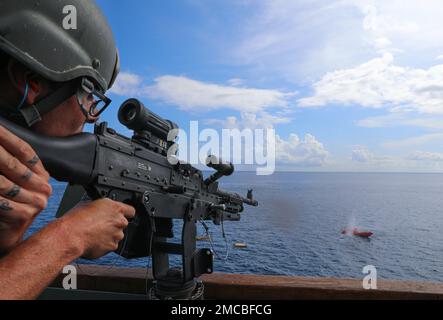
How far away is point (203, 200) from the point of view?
16.1 feet

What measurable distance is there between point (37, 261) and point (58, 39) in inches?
57.7

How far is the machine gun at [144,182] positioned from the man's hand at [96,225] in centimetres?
41

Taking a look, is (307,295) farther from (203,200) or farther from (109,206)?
(109,206)

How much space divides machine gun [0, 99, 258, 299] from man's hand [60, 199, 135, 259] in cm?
41

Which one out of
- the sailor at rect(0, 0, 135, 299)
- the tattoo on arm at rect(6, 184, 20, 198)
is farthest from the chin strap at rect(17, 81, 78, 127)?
the tattoo on arm at rect(6, 184, 20, 198)

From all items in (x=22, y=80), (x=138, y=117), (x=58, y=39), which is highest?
(x=58, y=39)

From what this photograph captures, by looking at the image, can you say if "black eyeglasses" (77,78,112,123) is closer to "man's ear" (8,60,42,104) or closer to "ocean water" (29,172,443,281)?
"man's ear" (8,60,42,104)

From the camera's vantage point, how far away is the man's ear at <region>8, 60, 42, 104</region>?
5.88ft

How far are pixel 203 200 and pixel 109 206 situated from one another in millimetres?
2689

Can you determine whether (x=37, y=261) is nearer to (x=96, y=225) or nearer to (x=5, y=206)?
(x=5, y=206)

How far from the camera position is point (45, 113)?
76.5 inches

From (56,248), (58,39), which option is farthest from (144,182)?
(56,248)

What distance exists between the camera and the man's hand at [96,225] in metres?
1.82

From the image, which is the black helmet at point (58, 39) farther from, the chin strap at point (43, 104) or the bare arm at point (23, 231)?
the bare arm at point (23, 231)
